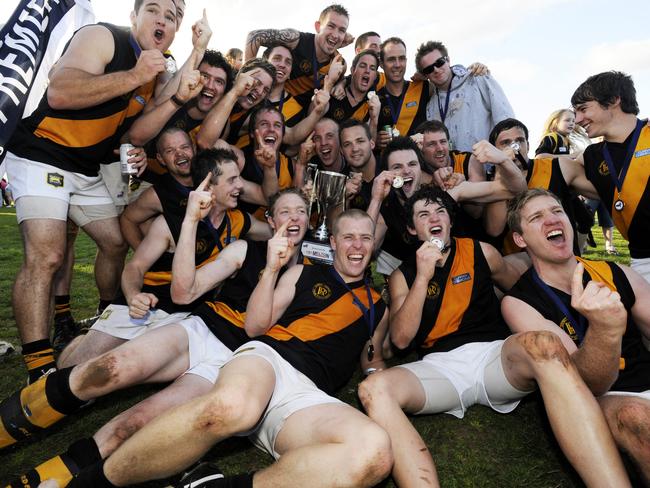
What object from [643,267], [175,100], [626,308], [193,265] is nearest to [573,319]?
[626,308]

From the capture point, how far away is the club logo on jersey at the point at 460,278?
138 inches

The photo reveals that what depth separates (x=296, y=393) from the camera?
2.74 meters

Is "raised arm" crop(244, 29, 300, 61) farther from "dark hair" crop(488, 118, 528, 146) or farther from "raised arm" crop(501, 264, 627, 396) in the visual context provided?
"raised arm" crop(501, 264, 627, 396)

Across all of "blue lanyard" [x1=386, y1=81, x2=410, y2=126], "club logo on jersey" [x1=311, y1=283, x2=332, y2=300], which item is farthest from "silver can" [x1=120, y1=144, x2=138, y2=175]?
"blue lanyard" [x1=386, y1=81, x2=410, y2=126]

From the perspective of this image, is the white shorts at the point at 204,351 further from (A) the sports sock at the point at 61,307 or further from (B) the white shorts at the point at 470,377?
(A) the sports sock at the point at 61,307

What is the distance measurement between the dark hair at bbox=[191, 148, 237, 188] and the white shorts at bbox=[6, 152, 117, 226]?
0.98m

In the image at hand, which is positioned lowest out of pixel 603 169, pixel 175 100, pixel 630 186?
pixel 630 186

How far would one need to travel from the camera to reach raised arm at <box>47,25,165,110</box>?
3656 millimetres

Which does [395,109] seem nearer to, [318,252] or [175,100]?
[175,100]

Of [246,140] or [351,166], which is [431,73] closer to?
[351,166]

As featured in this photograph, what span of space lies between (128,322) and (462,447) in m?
2.78

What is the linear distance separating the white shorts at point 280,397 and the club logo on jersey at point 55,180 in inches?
85.6

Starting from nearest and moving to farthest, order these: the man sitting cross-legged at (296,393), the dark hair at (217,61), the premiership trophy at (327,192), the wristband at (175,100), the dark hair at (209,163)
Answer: the man sitting cross-legged at (296,393), the dark hair at (209,163), the wristband at (175,100), the premiership trophy at (327,192), the dark hair at (217,61)

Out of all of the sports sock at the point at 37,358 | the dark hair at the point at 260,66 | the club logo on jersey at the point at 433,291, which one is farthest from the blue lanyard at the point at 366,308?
the dark hair at the point at 260,66
